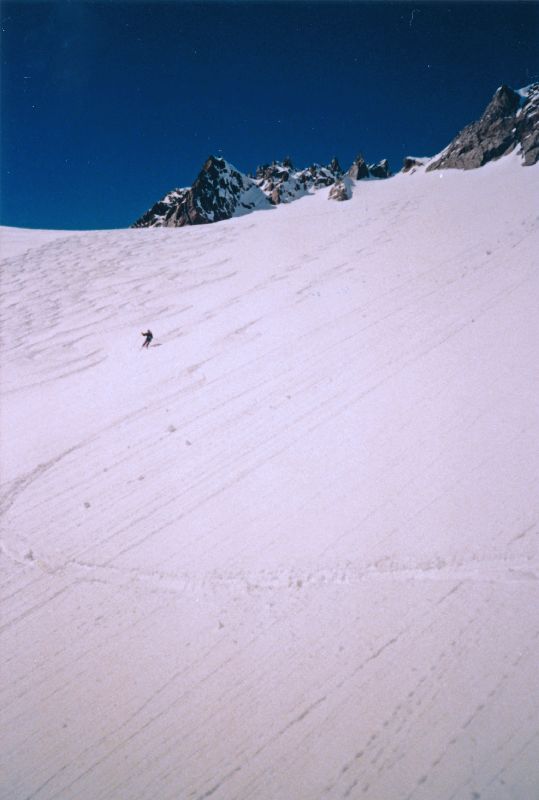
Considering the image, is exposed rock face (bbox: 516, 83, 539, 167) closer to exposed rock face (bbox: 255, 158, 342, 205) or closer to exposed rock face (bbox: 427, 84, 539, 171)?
exposed rock face (bbox: 427, 84, 539, 171)

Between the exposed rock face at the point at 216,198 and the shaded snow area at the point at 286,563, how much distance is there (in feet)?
132

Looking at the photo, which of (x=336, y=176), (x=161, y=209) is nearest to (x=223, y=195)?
(x=161, y=209)

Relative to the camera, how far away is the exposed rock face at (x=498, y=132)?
33250mm

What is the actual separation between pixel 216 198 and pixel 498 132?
29938 millimetres

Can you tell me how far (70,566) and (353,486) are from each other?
11.1 feet

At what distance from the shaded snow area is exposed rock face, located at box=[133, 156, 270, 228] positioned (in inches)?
1579

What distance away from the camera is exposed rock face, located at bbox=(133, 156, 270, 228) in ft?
140

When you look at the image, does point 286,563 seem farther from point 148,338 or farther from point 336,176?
point 336,176

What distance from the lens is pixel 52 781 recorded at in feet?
8.93

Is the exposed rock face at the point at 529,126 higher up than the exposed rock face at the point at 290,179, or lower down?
lower down

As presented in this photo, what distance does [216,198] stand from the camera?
43625mm

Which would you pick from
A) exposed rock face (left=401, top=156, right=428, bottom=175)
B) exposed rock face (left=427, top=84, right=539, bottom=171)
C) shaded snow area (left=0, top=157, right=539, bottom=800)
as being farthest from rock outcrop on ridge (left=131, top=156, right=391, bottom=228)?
shaded snow area (left=0, top=157, right=539, bottom=800)

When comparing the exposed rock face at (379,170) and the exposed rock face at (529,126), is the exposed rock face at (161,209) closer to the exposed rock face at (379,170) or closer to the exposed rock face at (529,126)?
the exposed rock face at (379,170)

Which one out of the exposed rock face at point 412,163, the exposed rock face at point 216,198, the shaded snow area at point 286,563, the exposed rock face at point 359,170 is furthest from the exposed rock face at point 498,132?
the shaded snow area at point 286,563
